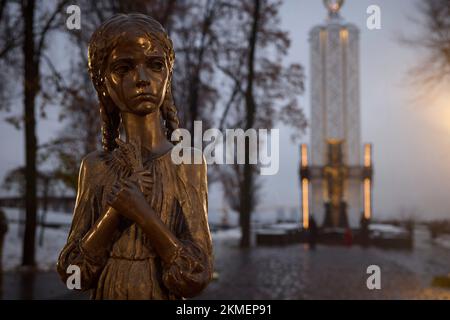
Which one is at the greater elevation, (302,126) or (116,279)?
(302,126)

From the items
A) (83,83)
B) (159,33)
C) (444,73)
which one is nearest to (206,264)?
(159,33)

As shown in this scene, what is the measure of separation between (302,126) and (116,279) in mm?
19076

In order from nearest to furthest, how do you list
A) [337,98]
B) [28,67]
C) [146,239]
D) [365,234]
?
[146,239], [28,67], [365,234], [337,98]

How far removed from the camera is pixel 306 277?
13.0m

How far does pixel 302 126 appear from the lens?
20.6m

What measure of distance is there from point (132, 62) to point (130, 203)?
0.61 m

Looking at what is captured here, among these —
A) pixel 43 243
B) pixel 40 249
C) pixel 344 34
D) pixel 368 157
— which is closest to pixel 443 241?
pixel 368 157

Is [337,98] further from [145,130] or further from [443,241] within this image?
[145,130]

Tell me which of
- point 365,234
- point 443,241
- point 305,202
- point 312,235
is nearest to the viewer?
point 443,241

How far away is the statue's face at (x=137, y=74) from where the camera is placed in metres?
2.09

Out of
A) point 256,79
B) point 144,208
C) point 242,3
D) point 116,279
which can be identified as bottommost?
point 116,279
